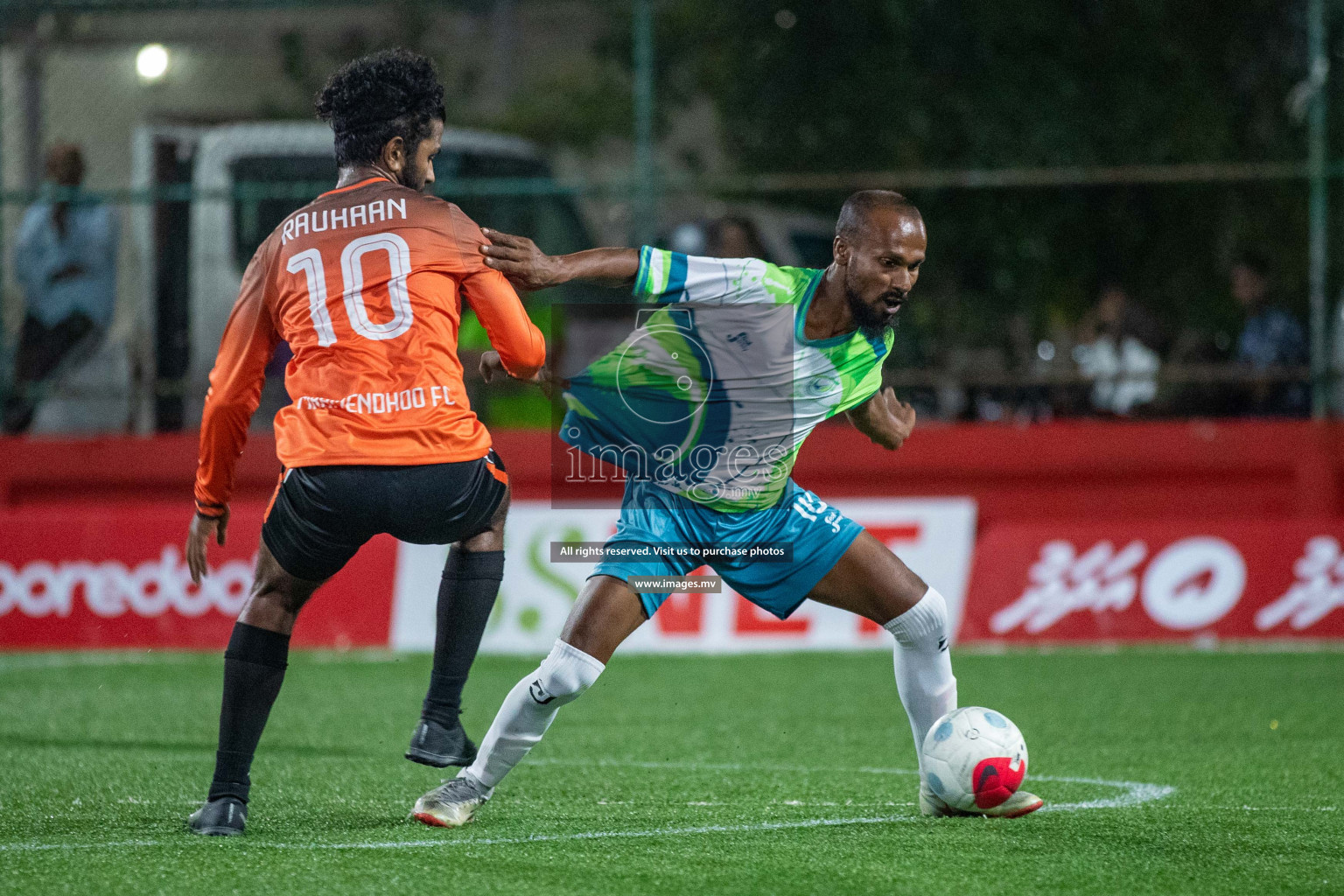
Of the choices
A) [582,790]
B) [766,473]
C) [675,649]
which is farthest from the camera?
[675,649]

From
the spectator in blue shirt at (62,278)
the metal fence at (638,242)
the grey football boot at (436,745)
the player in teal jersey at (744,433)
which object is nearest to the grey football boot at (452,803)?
the player in teal jersey at (744,433)

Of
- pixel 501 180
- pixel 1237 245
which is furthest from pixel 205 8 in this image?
pixel 1237 245

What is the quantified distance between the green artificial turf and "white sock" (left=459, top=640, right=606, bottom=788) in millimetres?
179

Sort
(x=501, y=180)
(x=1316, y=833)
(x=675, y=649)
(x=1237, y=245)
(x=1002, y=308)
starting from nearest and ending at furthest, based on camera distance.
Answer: (x=1316, y=833), (x=675, y=649), (x=501, y=180), (x=1002, y=308), (x=1237, y=245)

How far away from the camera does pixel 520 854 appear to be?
4.49m

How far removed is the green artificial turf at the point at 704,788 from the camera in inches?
167

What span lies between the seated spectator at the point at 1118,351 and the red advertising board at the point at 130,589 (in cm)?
478

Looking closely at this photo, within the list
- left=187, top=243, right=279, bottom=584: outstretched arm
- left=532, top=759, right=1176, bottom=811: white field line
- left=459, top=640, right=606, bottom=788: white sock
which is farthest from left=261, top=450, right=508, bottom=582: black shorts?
left=532, top=759, right=1176, bottom=811: white field line

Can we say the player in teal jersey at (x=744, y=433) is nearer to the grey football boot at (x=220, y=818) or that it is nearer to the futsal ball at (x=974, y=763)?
the futsal ball at (x=974, y=763)

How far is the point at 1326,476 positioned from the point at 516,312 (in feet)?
25.6

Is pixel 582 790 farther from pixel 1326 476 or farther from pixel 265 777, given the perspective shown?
pixel 1326 476

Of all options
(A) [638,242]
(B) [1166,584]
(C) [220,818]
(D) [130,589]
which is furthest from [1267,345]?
(C) [220,818]

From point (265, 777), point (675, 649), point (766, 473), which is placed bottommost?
point (675, 649)

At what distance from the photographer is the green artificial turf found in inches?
167
